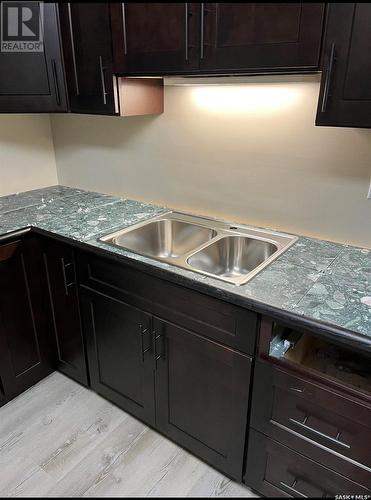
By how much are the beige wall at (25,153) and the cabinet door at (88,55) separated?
0.64 metres

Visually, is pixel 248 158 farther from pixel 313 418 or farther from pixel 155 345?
pixel 313 418

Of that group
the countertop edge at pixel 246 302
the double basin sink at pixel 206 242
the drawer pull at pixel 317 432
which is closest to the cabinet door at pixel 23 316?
the countertop edge at pixel 246 302

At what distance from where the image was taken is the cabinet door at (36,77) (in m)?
1.68

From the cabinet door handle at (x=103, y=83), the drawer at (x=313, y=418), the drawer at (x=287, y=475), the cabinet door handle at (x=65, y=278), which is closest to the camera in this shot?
the drawer at (x=313, y=418)

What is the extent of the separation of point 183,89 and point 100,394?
1652mm

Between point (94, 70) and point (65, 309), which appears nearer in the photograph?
point (94, 70)

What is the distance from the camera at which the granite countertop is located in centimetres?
113

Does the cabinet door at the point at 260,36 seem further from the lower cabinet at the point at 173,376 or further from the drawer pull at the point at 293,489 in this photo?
the drawer pull at the point at 293,489

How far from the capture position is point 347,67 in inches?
42.8

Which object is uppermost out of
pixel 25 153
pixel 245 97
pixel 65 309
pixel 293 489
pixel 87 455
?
pixel 245 97

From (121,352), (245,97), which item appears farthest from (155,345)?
(245,97)

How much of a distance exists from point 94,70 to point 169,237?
0.85 meters

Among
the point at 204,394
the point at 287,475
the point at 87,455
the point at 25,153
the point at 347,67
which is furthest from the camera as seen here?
the point at 25,153

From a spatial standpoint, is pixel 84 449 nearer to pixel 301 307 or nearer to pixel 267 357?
pixel 267 357
